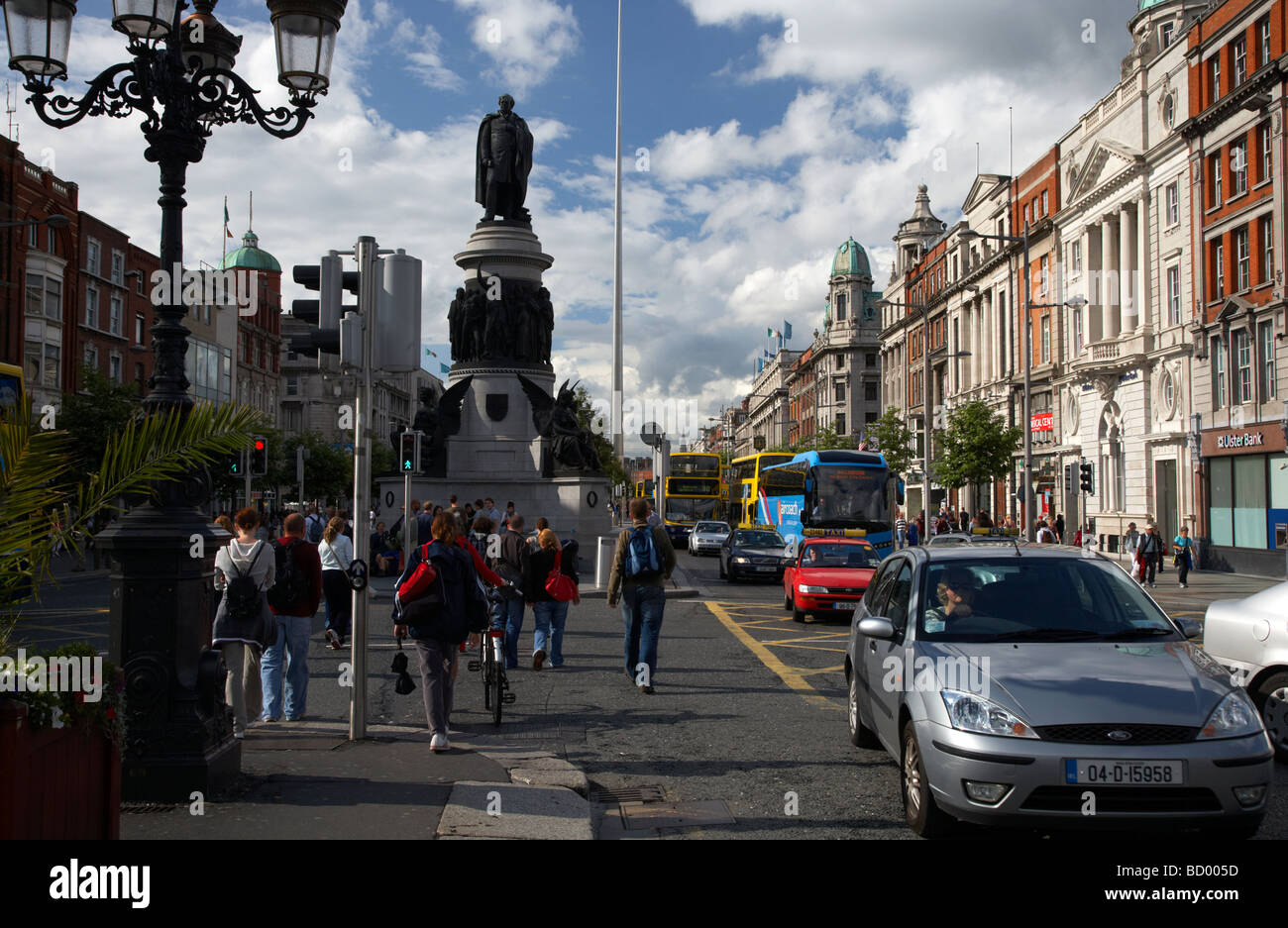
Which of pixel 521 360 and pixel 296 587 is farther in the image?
pixel 521 360

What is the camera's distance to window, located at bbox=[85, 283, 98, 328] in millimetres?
51831

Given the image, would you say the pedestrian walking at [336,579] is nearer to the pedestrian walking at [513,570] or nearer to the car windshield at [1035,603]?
the pedestrian walking at [513,570]

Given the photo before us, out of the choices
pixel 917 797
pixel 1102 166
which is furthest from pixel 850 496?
pixel 917 797

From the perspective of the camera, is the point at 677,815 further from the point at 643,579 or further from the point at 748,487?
the point at 748,487

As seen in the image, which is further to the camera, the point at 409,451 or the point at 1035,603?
the point at 409,451

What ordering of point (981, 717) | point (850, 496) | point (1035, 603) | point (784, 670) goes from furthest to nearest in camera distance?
point (850, 496), point (784, 670), point (1035, 603), point (981, 717)

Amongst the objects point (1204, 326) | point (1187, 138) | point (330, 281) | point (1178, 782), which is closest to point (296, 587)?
point (330, 281)

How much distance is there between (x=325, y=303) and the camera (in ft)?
28.1

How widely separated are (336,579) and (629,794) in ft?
22.3

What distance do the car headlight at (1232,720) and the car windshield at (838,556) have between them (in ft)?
42.6

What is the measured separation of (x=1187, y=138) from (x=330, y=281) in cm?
3724

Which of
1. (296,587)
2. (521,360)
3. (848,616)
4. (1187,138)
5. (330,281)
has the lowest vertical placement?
(848,616)
